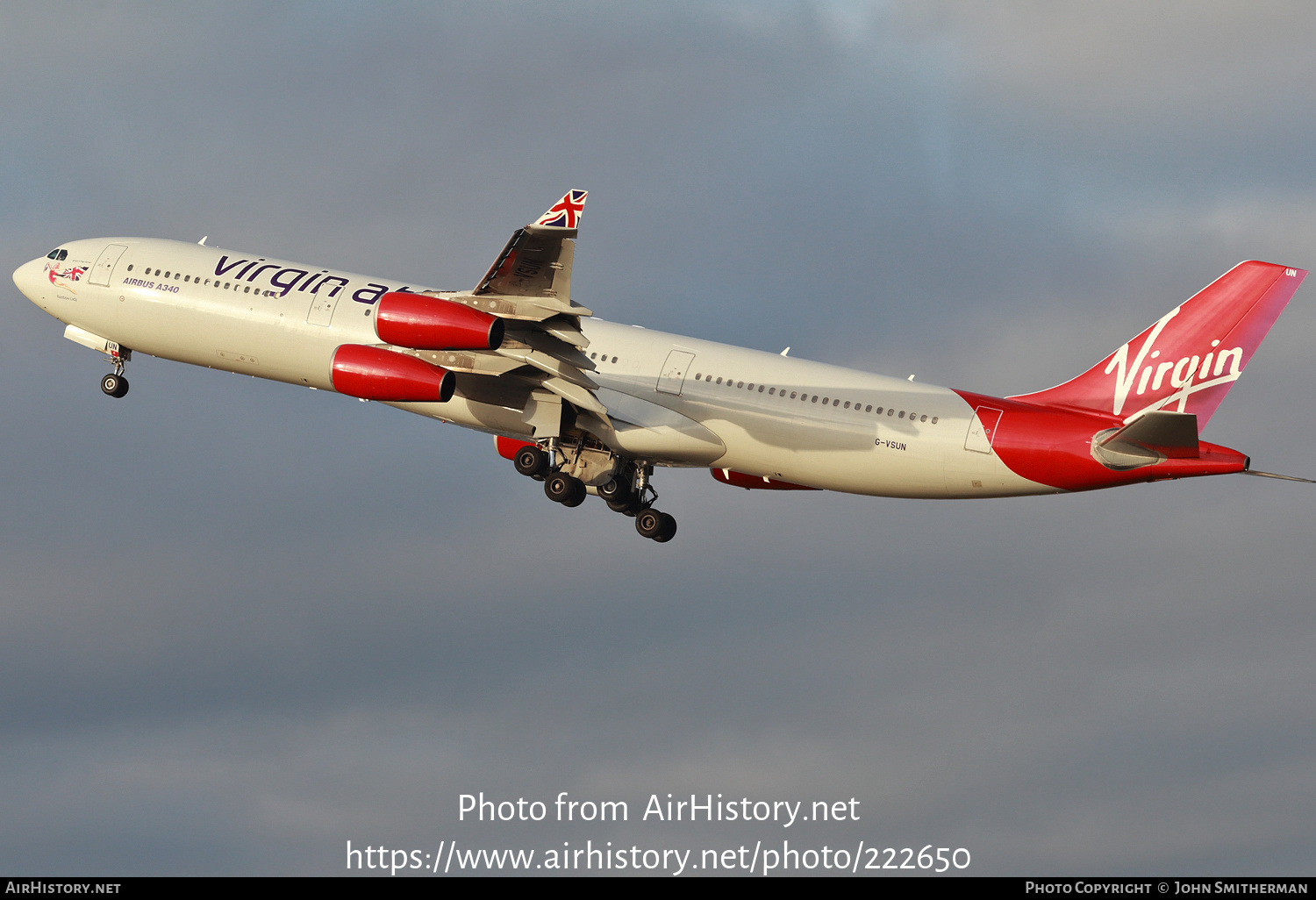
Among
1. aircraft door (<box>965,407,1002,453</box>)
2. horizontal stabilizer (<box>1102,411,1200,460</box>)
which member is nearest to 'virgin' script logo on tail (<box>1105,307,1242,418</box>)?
horizontal stabilizer (<box>1102,411,1200,460</box>)

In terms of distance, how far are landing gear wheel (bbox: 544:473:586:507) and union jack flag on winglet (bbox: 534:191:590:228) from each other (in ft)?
28.7

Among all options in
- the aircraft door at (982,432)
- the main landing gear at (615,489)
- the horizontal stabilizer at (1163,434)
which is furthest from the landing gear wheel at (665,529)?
the horizontal stabilizer at (1163,434)

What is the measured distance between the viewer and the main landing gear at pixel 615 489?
38.7 metres

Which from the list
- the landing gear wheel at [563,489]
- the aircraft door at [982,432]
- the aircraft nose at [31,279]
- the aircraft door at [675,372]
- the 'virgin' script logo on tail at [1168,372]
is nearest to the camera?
the 'virgin' script logo on tail at [1168,372]

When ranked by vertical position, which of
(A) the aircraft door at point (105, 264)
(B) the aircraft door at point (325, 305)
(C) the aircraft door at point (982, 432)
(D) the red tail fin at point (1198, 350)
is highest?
(A) the aircraft door at point (105, 264)

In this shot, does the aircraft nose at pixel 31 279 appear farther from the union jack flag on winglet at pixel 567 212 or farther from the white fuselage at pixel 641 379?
the union jack flag on winglet at pixel 567 212

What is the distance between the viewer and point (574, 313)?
A: 33062mm

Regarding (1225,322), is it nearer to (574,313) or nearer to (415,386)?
(574,313)

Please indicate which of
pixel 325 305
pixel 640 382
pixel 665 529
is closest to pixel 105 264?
pixel 325 305

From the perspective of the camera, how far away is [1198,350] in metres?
34.3

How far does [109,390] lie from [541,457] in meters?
14.0

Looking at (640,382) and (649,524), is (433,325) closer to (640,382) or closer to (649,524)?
(640,382)

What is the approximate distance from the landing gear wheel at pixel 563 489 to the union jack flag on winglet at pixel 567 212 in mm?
8746

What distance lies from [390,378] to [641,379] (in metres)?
6.36
